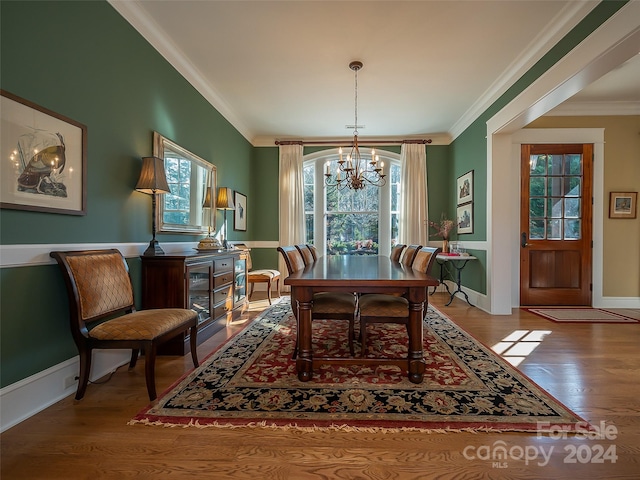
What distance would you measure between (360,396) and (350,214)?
179 inches

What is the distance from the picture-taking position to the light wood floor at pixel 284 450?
1.29 metres

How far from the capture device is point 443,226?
552 cm

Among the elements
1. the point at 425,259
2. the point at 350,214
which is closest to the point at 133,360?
the point at 425,259

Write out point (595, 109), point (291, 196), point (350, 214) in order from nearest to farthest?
point (595, 109) < point (291, 196) < point (350, 214)

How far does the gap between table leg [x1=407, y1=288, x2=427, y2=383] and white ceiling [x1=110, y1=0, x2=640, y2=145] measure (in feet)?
7.90

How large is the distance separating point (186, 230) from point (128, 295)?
1.27m

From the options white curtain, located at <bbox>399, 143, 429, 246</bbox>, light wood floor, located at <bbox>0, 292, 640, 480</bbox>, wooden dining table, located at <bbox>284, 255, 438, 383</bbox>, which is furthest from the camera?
white curtain, located at <bbox>399, 143, 429, 246</bbox>

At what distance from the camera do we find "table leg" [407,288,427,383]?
201cm

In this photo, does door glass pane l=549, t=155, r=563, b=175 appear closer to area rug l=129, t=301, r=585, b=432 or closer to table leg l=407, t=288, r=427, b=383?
area rug l=129, t=301, r=585, b=432

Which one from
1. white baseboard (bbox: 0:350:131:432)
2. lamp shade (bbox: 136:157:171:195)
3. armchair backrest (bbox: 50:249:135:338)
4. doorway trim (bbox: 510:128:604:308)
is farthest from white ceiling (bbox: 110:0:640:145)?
white baseboard (bbox: 0:350:131:432)

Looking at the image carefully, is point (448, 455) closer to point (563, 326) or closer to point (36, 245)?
point (36, 245)

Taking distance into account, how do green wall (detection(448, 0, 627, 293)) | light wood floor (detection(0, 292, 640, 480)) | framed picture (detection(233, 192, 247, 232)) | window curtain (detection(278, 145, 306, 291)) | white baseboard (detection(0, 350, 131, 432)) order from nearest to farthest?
light wood floor (detection(0, 292, 640, 480))
white baseboard (detection(0, 350, 131, 432))
green wall (detection(448, 0, 627, 293))
framed picture (detection(233, 192, 247, 232))
window curtain (detection(278, 145, 306, 291))

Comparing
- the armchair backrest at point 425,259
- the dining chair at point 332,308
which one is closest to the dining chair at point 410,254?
the armchair backrest at point 425,259

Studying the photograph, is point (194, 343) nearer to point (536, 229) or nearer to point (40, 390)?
point (40, 390)
